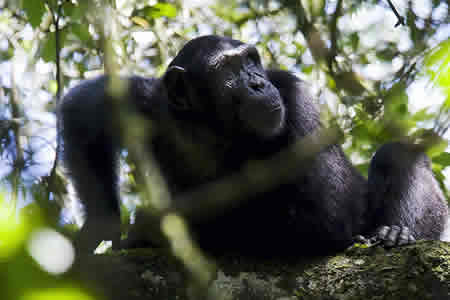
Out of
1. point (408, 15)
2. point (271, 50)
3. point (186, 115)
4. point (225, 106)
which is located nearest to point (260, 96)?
point (225, 106)

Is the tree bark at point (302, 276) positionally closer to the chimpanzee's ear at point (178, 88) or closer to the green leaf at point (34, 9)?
the chimpanzee's ear at point (178, 88)

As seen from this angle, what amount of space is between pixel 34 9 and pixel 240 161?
1.76 meters

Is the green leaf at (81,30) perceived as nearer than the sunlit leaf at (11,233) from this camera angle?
No

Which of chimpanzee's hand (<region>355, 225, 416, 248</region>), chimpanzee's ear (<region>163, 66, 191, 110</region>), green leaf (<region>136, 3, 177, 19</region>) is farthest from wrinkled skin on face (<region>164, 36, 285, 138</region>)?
chimpanzee's hand (<region>355, 225, 416, 248</region>)

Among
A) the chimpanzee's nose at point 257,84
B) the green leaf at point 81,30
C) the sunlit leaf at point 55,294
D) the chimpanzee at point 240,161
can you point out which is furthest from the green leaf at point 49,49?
the sunlit leaf at point 55,294

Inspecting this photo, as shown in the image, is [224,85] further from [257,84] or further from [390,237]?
[390,237]

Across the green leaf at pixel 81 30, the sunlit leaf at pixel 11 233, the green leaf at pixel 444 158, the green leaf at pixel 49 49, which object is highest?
the green leaf at pixel 81 30

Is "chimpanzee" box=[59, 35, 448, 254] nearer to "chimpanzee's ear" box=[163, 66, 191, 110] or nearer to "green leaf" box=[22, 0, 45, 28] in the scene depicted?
"chimpanzee's ear" box=[163, 66, 191, 110]

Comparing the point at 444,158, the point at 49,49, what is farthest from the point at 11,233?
the point at 444,158

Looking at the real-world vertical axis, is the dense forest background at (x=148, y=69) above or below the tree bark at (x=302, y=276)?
above

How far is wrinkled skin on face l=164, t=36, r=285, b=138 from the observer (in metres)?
3.71

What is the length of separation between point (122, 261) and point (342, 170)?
1870 mm

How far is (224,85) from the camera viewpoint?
3.92 meters

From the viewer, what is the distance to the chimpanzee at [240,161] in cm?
354
